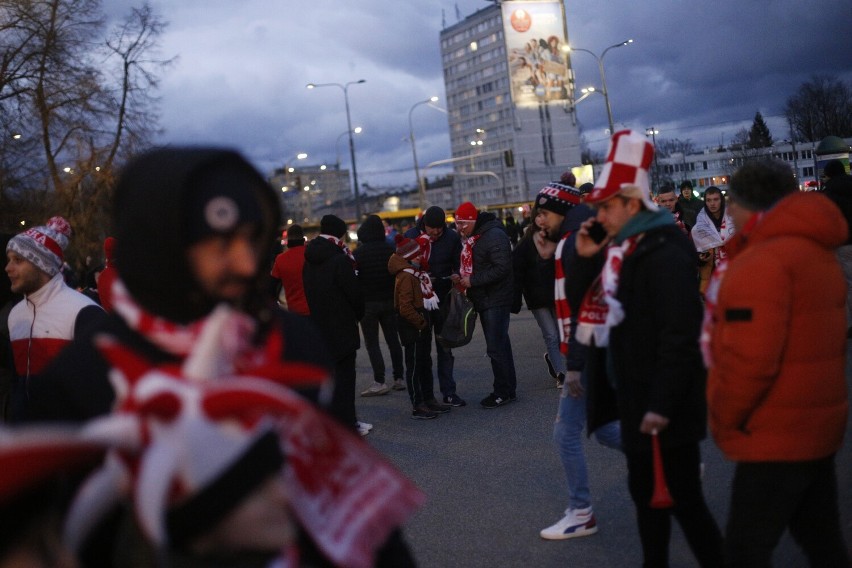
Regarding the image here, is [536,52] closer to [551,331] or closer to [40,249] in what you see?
[551,331]

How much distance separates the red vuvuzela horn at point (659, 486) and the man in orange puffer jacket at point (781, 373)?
0.42 metres

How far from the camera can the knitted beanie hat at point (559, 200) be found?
5758mm

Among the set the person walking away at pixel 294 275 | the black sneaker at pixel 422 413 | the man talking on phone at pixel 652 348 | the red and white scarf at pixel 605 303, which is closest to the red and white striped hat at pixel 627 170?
the man talking on phone at pixel 652 348

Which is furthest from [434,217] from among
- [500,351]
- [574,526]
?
[574,526]

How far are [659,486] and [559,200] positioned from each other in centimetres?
253

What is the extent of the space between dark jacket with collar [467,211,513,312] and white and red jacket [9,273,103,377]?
480 centimetres

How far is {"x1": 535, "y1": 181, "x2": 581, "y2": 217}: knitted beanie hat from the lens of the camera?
5758mm

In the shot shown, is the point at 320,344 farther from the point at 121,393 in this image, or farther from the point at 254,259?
the point at 121,393

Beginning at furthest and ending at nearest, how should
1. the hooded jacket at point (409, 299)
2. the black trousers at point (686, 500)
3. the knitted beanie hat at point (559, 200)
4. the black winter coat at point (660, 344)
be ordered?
the hooded jacket at point (409, 299), the knitted beanie hat at point (559, 200), the black trousers at point (686, 500), the black winter coat at point (660, 344)

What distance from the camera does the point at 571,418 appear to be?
489 cm

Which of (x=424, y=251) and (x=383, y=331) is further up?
(x=424, y=251)

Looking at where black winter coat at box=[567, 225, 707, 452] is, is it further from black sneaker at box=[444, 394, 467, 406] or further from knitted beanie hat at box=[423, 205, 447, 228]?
knitted beanie hat at box=[423, 205, 447, 228]

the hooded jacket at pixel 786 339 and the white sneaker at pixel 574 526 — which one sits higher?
the hooded jacket at pixel 786 339

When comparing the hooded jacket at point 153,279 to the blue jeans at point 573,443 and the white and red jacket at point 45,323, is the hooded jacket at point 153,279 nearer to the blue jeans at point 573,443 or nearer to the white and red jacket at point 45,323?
the white and red jacket at point 45,323
